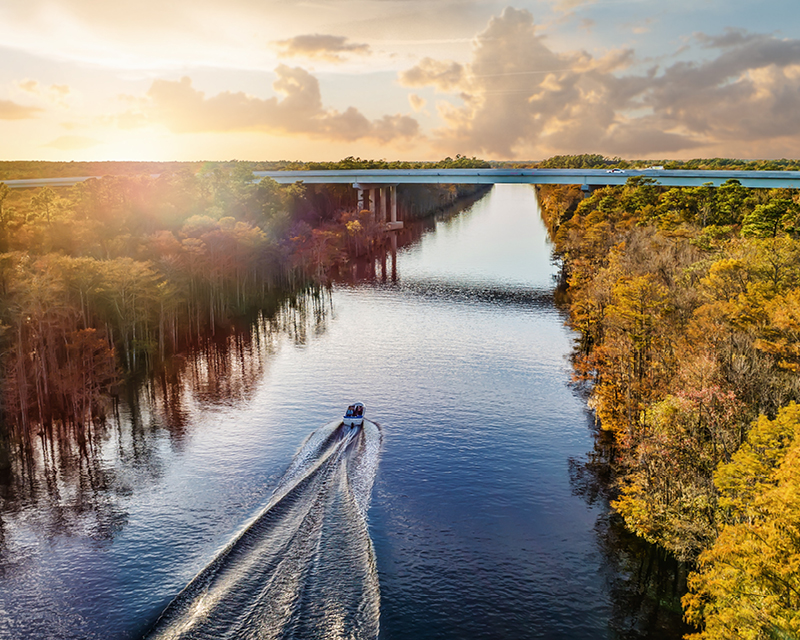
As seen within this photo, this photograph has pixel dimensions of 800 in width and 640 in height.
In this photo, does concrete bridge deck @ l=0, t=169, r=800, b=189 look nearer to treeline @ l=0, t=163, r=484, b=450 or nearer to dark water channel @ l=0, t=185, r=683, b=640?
treeline @ l=0, t=163, r=484, b=450

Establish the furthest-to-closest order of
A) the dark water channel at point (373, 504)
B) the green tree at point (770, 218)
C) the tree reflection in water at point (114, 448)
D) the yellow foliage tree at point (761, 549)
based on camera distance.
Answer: the green tree at point (770, 218) → the tree reflection in water at point (114, 448) → the dark water channel at point (373, 504) → the yellow foliage tree at point (761, 549)

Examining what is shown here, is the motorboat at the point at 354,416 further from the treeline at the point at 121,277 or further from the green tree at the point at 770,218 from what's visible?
the green tree at the point at 770,218

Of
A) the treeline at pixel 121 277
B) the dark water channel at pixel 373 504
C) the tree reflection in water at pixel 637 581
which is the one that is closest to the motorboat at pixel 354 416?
the dark water channel at pixel 373 504

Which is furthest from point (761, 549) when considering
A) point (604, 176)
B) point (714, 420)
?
point (604, 176)

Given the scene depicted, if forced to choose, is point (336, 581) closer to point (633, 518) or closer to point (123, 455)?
point (633, 518)

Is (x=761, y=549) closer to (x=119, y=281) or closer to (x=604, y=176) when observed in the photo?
(x=119, y=281)

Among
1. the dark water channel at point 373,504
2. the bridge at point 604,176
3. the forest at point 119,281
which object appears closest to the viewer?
the dark water channel at point 373,504

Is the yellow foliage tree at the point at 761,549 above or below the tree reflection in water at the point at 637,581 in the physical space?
above
